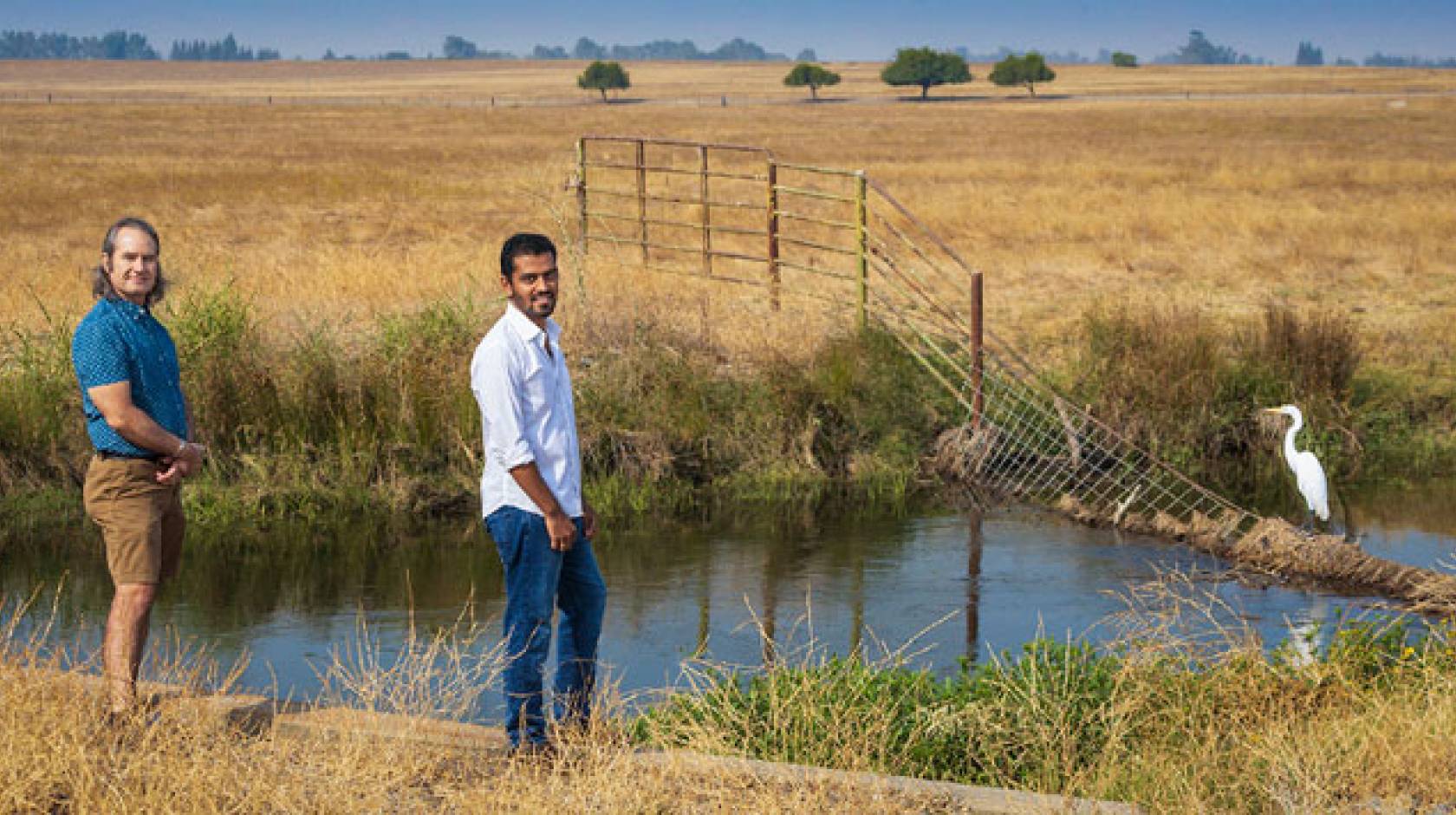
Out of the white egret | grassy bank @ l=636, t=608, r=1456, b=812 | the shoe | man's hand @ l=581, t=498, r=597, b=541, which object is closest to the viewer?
grassy bank @ l=636, t=608, r=1456, b=812

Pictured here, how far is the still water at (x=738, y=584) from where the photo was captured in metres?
8.60

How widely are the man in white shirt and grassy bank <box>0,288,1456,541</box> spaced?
19.7 feet

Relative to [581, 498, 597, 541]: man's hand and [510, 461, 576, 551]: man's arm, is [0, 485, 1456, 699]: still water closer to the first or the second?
[581, 498, 597, 541]: man's hand

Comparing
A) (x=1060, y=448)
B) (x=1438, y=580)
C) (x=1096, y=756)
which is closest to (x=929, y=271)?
(x=1060, y=448)

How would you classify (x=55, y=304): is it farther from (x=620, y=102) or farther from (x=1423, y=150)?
(x=620, y=102)

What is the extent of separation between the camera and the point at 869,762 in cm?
559

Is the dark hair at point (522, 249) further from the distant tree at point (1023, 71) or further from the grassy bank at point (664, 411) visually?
the distant tree at point (1023, 71)

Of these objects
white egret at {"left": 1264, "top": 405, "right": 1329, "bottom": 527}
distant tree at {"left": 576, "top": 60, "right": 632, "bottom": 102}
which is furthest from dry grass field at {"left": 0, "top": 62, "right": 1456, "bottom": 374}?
distant tree at {"left": 576, "top": 60, "right": 632, "bottom": 102}

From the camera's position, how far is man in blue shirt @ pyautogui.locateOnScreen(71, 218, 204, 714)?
18.0 feet

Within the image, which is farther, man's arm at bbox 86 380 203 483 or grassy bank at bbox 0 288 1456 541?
grassy bank at bbox 0 288 1456 541

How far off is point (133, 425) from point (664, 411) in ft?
23.1

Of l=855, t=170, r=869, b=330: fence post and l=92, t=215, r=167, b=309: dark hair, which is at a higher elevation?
l=92, t=215, r=167, b=309: dark hair

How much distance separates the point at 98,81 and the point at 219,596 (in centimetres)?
18462

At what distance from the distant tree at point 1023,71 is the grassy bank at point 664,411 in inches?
4098
